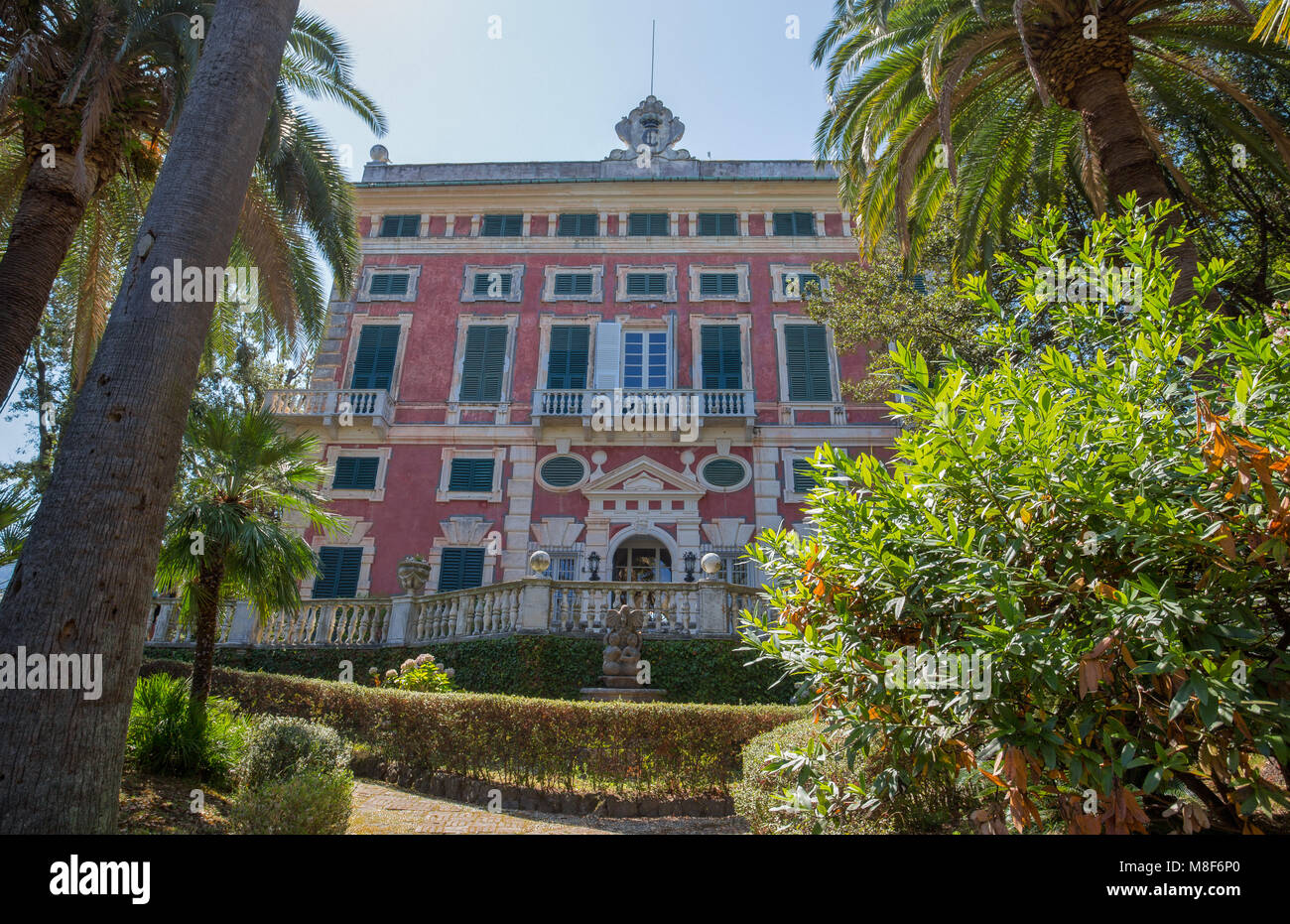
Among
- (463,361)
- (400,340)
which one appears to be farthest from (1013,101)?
(400,340)

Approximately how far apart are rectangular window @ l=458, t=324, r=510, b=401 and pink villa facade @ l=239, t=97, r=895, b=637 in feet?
0.18

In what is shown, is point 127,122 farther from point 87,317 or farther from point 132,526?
point 132,526

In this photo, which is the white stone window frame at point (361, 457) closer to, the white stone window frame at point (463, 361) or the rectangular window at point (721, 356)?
the white stone window frame at point (463, 361)

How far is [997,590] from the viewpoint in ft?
9.85

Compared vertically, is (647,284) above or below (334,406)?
above

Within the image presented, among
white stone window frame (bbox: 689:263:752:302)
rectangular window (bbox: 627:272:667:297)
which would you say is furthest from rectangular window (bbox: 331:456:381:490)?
white stone window frame (bbox: 689:263:752:302)

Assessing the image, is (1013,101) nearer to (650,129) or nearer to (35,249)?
(35,249)

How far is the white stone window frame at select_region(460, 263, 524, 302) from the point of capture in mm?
23156

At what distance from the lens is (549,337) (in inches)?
891

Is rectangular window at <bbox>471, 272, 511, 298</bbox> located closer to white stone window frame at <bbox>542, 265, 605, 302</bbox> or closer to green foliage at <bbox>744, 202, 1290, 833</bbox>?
white stone window frame at <bbox>542, 265, 605, 302</bbox>

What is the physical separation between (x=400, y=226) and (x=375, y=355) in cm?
469

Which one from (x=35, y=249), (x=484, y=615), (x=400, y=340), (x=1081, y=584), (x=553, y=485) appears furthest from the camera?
(x=400, y=340)

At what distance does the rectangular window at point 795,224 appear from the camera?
23672mm

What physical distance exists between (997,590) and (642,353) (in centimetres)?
2011
